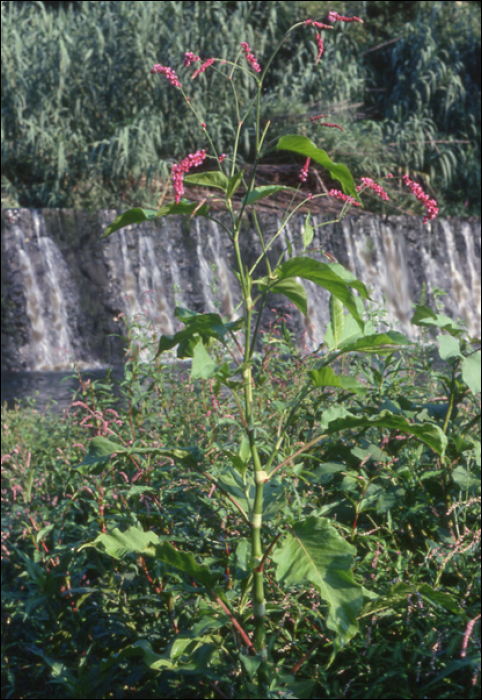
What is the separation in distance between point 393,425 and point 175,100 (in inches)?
462

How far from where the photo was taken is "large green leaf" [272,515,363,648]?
1.22 meters

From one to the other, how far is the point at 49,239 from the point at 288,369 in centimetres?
722

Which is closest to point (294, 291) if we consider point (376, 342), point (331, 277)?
point (331, 277)

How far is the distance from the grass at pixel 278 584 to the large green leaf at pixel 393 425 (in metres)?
0.14

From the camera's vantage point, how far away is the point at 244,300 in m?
1.43

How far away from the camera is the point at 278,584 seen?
159 cm

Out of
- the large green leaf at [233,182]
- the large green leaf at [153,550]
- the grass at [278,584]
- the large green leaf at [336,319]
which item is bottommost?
the grass at [278,584]

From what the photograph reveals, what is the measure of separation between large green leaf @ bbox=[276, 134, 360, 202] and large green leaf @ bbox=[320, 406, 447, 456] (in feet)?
1.43

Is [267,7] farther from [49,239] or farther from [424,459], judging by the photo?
[424,459]

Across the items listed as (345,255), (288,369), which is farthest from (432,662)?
(345,255)

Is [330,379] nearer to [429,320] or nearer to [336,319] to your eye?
[336,319]

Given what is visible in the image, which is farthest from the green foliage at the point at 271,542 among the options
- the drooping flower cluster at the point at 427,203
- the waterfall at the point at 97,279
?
the waterfall at the point at 97,279

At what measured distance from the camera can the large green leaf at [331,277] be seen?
4.00 ft

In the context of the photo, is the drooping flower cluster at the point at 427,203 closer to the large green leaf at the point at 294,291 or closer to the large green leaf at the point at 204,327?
the large green leaf at the point at 294,291
